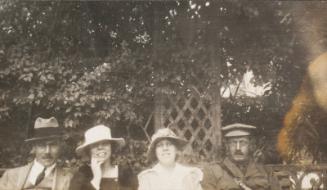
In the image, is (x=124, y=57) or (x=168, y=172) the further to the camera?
(x=124, y=57)

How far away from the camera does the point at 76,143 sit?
7043mm

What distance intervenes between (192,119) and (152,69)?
1.00 metres

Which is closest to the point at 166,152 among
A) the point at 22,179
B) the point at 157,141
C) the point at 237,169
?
the point at 157,141

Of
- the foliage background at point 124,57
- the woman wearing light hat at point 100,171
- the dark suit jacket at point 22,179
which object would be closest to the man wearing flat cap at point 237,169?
the woman wearing light hat at point 100,171

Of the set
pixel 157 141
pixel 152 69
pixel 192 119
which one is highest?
pixel 152 69

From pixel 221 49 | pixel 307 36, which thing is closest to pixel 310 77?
pixel 307 36

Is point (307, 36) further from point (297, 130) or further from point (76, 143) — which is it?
point (76, 143)

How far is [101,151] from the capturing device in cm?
499

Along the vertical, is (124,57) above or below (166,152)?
above

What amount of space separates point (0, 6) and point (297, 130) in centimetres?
497

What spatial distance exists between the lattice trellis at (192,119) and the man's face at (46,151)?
2095mm

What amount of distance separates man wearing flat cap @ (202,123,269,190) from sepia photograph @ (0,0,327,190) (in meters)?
0.77

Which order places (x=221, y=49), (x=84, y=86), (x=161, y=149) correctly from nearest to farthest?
(x=161, y=149), (x=84, y=86), (x=221, y=49)

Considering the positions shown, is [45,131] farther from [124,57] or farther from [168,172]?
[124,57]
